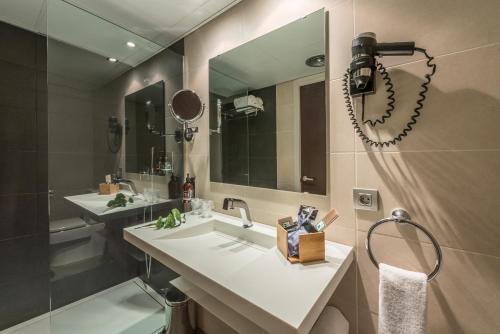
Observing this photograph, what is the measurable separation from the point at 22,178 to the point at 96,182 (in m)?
0.60

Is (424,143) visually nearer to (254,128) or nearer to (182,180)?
(254,128)

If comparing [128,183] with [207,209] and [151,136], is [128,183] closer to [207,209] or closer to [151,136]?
[151,136]

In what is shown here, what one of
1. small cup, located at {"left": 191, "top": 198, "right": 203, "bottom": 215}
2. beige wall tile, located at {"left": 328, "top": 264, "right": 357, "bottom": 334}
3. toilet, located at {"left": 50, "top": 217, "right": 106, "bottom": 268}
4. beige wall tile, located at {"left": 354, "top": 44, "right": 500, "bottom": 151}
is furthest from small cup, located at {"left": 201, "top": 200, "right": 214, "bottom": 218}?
beige wall tile, located at {"left": 354, "top": 44, "right": 500, "bottom": 151}

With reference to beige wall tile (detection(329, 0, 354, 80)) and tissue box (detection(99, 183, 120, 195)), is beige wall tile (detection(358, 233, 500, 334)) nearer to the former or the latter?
beige wall tile (detection(329, 0, 354, 80))

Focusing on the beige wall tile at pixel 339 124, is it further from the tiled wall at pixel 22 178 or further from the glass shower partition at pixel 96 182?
the tiled wall at pixel 22 178

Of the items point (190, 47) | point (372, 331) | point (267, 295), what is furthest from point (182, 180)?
point (372, 331)

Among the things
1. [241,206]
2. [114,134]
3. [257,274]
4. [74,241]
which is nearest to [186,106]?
[114,134]

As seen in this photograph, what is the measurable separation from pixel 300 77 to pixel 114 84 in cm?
138

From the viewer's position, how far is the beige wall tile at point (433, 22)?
694 mm

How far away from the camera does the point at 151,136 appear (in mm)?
1745

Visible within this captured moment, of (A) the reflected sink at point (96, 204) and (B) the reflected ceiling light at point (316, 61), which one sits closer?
(B) the reflected ceiling light at point (316, 61)

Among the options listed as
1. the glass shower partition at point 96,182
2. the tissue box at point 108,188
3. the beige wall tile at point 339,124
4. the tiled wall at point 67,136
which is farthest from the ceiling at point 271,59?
the tissue box at point 108,188

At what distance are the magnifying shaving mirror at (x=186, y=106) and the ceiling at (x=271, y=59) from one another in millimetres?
168

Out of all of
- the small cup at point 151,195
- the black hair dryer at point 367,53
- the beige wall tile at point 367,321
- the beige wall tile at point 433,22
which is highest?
the beige wall tile at point 433,22
